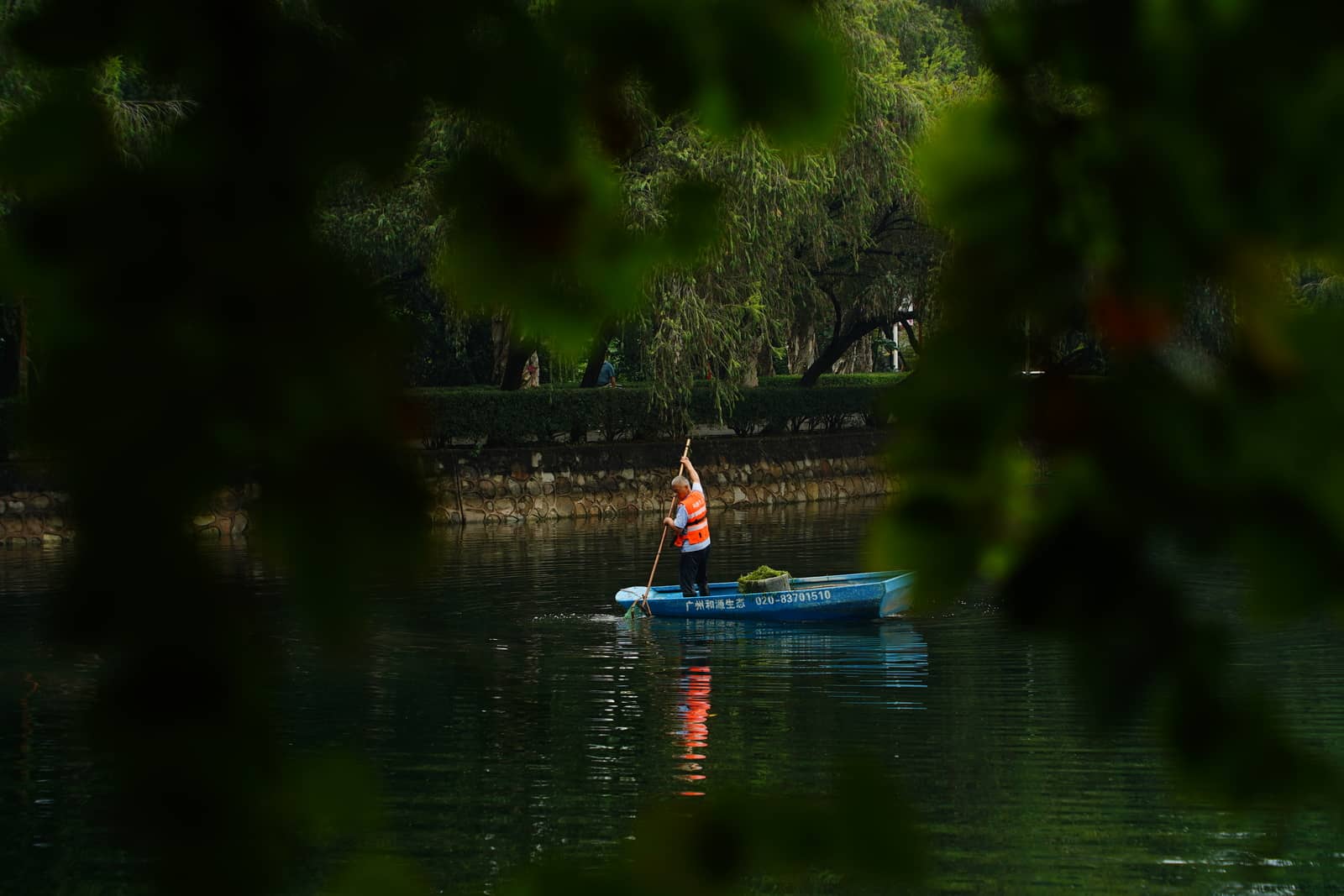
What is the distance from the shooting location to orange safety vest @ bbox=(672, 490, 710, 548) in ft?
62.9

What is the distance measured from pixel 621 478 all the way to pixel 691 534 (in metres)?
12.6

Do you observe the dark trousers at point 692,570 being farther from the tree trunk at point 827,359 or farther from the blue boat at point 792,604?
the tree trunk at point 827,359

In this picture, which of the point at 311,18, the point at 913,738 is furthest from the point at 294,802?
the point at 913,738

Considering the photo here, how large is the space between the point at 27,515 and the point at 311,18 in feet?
86.7

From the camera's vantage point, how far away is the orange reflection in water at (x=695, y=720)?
11.0m

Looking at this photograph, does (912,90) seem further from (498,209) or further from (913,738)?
(498,209)

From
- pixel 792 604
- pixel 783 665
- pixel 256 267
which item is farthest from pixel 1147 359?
pixel 792 604

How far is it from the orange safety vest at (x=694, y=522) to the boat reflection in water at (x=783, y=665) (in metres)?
1.07

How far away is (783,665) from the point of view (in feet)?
51.9

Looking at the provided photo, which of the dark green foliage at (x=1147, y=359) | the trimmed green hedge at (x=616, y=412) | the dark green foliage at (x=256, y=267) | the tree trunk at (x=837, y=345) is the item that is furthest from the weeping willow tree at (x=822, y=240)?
the dark green foliage at (x=1147, y=359)

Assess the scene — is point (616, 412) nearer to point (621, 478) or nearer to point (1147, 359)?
point (621, 478)

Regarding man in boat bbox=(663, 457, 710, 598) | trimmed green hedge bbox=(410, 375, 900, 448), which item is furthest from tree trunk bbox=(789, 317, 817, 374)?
man in boat bbox=(663, 457, 710, 598)

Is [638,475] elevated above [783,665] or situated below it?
above

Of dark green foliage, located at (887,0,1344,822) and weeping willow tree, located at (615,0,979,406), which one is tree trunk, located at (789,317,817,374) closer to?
weeping willow tree, located at (615,0,979,406)
